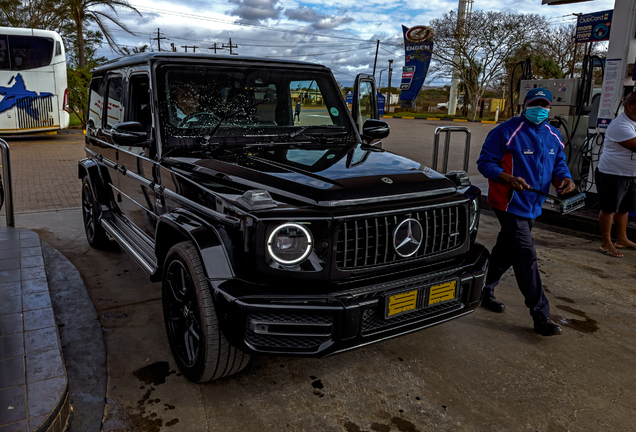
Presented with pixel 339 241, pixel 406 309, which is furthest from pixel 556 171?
pixel 339 241

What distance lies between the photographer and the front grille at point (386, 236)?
2504mm

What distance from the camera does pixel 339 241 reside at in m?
2.47

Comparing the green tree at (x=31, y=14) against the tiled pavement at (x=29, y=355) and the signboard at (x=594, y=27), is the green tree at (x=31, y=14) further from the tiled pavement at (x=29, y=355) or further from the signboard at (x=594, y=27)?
the tiled pavement at (x=29, y=355)

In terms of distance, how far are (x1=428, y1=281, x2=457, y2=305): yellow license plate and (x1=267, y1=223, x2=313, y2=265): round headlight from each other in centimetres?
79

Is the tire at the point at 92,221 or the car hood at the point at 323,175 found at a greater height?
the car hood at the point at 323,175

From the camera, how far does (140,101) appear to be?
3.77 meters

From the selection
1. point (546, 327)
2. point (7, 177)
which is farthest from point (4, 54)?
point (546, 327)

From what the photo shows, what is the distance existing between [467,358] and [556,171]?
63.5 inches

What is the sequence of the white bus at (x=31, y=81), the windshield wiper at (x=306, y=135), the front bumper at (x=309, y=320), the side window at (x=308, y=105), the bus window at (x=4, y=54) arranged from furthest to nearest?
the white bus at (x=31, y=81)
the bus window at (x=4, y=54)
the side window at (x=308, y=105)
the windshield wiper at (x=306, y=135)
the front bumper at (x=309, y=320)

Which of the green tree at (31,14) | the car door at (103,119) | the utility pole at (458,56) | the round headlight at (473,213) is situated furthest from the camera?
the utility pole at (458,56)

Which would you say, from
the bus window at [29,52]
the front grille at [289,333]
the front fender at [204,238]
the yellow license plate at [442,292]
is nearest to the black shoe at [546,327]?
the yellow license plate at [442,292]

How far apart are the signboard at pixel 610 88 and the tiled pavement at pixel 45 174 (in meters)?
8.05

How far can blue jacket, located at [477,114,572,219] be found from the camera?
11.8ft

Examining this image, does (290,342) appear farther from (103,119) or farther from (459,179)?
(103,119)
